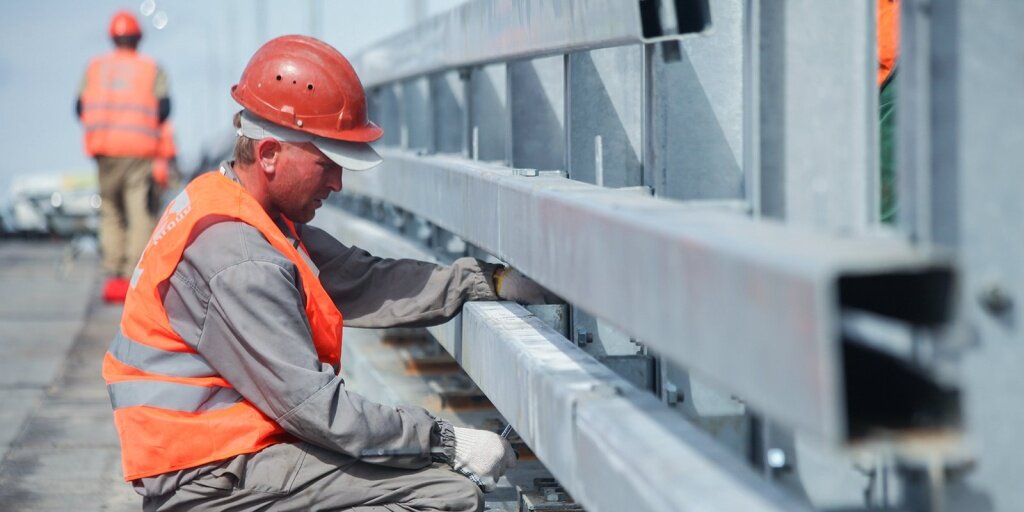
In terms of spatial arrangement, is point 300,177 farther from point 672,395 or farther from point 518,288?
point 672,395

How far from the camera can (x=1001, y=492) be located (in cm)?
223

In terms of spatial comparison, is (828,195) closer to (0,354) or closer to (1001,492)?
(1001,492)

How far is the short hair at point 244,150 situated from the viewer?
4363 mm

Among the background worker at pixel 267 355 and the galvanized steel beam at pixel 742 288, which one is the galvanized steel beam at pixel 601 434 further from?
the background worker at pixel 267 355

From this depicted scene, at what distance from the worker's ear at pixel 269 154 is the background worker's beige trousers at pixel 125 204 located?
924 centimetres

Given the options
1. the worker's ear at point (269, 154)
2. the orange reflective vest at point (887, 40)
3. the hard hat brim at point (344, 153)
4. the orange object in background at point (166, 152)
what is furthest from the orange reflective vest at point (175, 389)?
the orange object in background at point (166, 152)

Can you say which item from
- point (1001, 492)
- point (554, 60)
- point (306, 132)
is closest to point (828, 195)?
point (1001, 492)

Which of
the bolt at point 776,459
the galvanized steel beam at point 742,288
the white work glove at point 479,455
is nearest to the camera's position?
the galvanized steel beam at point 742,288

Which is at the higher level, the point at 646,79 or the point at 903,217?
the point at 646,79

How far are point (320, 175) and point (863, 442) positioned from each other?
2.55 meters

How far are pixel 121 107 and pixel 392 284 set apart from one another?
925 centimetres

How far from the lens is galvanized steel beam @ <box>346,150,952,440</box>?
1.98 m

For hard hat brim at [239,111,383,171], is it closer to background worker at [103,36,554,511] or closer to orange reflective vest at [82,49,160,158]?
background worker at [103,36,554,511]

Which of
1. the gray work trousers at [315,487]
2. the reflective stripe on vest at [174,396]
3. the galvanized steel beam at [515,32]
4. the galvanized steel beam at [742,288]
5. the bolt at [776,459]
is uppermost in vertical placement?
the galvanized steel beam at [515,32]
